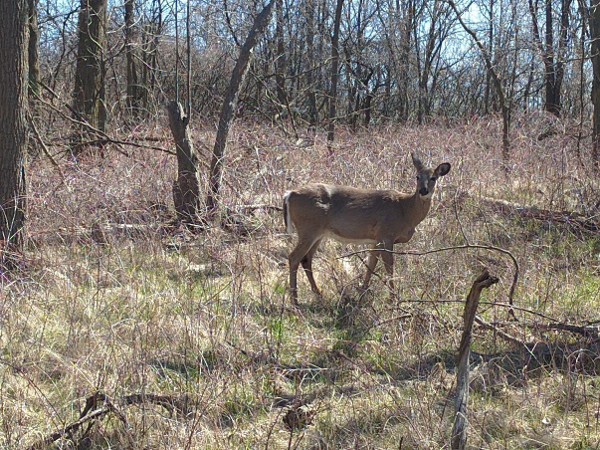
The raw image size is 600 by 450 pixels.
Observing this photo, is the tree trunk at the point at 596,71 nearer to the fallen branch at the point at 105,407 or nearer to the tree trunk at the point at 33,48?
the fallen branch at the point at 105,407

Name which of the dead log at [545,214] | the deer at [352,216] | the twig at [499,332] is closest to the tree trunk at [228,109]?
the deer at [352,216]

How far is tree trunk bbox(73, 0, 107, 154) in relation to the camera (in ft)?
35.2

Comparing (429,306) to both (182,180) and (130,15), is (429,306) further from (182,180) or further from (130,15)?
(130,15)

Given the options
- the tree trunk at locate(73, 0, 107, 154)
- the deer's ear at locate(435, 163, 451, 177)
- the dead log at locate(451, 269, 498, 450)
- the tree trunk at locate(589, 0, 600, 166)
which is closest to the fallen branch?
the dead log at locate(451, 269, 498, 450)

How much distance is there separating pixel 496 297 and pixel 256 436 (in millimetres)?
2251

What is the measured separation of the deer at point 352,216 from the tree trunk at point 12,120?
2.10m

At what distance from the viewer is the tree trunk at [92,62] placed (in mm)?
10727

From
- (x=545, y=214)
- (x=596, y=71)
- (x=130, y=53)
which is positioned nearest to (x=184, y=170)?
(x=545, y=214)

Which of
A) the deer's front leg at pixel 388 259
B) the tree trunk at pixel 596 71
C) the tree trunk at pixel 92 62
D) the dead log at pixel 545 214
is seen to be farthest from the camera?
the tree trunk at pixel 92 62

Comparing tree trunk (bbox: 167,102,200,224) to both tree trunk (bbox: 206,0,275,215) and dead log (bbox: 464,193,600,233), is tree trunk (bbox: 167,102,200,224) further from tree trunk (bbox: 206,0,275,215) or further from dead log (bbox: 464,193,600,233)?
dead log (bbox: 464,193,600,233)

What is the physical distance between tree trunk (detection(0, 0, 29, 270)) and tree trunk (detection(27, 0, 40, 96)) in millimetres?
3464

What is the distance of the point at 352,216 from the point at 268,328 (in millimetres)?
1616

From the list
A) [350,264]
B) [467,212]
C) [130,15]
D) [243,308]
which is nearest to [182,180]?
[350,264]

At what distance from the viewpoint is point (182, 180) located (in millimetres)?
6938
